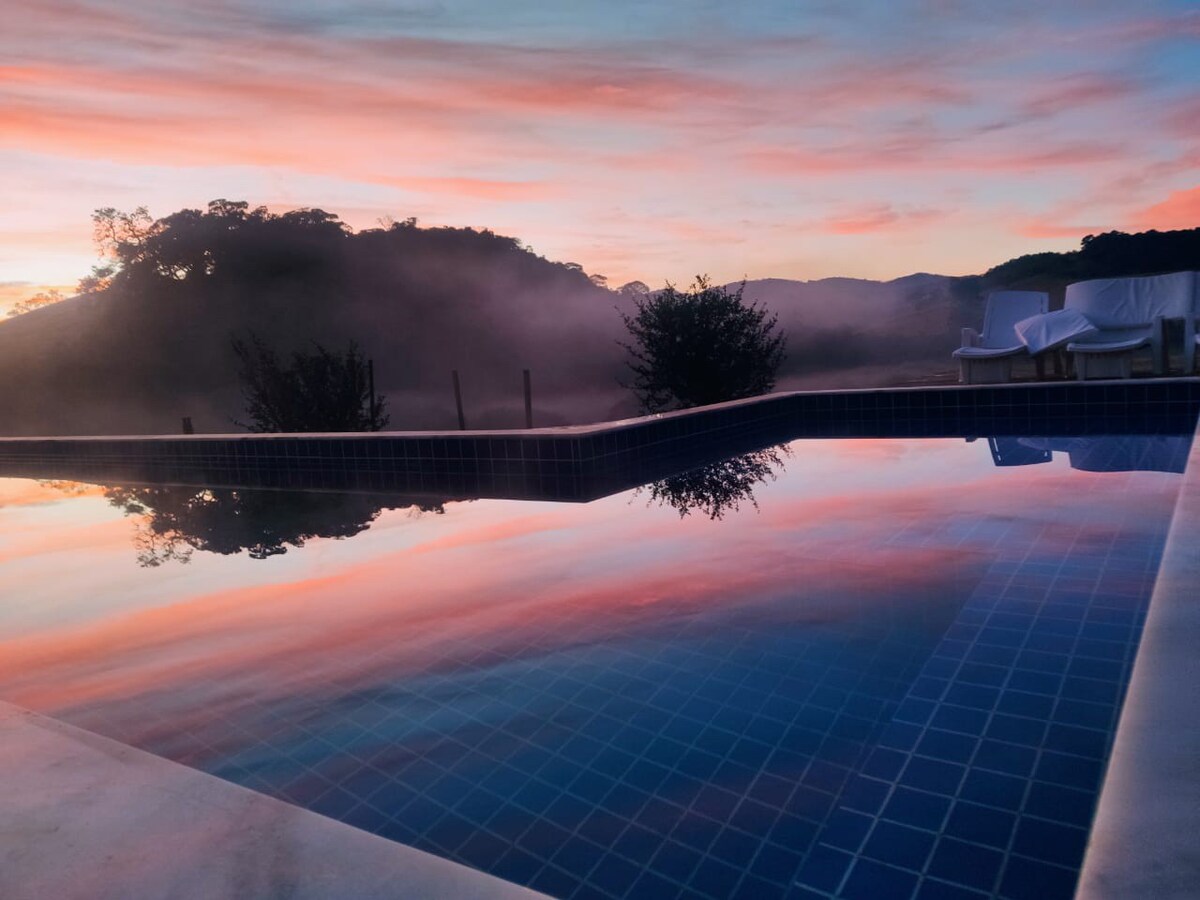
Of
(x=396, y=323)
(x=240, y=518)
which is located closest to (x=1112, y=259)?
(x=240, y=518)

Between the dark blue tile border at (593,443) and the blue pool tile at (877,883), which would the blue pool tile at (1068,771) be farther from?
the dark blue tile border at (593,443)

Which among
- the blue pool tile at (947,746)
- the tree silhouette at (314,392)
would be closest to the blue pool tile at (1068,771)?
the blue pool tile at (947,746)

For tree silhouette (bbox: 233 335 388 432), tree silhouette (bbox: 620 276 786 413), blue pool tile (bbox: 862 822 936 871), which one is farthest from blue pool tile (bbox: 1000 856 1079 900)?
tree silhouette (bbox: 233 335 388 432)

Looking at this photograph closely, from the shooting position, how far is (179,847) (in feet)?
3.88

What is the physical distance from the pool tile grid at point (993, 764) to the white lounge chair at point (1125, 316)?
7001 mm

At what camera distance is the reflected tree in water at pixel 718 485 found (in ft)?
14.7

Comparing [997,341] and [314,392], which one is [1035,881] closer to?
[997,341]

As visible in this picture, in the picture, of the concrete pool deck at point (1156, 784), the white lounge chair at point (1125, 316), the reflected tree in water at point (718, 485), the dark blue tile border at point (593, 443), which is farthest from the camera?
the white lounge chair at point (1125, 316)

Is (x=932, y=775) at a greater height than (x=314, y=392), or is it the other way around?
(x=314, y=392)

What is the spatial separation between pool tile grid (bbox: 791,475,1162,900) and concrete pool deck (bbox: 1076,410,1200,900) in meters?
0.30

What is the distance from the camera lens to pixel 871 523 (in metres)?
3.80

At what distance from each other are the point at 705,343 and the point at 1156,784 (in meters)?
8.61

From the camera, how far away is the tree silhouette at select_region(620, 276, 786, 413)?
30.9ft

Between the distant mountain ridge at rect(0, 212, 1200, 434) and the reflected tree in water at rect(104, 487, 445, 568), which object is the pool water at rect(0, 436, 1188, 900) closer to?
the reflected tree in water at rect(104, 487, 445, 568)
